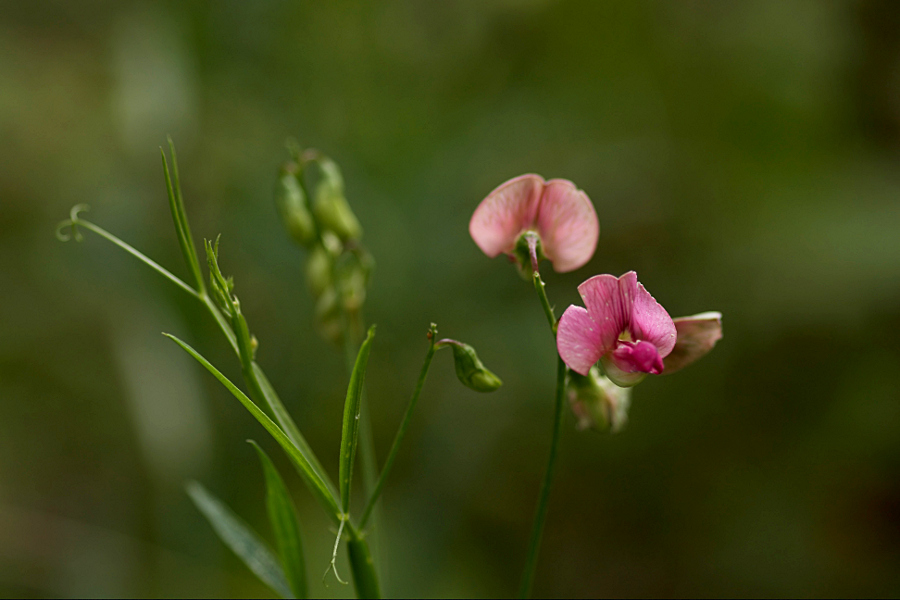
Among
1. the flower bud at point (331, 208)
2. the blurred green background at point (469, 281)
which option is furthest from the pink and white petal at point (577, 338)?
the blurred green background at point (469, 281)

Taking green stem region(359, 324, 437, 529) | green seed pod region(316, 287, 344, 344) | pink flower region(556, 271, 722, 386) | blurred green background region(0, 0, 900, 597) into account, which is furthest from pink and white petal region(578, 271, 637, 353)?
blurred green background region(0, 0, 900, 597)

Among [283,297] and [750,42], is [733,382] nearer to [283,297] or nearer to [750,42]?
[750,42]

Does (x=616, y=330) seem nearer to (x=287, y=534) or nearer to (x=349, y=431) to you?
(x=349, y=431)

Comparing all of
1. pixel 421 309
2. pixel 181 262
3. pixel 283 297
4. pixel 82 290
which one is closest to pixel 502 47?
pixel 421 309

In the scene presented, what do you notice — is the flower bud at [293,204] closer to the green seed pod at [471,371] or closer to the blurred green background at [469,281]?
the green seed pod at [471,371]

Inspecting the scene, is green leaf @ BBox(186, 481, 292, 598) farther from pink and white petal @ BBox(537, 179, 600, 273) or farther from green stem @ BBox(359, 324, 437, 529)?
pink and white petal @ BBox(537, 179, 600, 273)

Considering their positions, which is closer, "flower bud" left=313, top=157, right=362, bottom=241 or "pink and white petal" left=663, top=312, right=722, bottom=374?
"pink and white petal" left=663, top=312, right=722, bottom=374

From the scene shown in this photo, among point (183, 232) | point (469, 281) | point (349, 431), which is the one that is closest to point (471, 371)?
point (349, 431)
